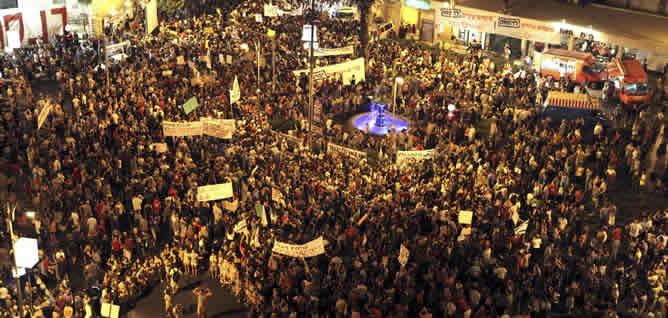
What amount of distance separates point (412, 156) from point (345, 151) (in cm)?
263

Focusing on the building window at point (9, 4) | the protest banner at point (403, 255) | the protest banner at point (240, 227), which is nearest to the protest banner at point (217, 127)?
the protest banner at point (240, 227)

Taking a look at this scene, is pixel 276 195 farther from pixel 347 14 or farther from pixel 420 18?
pixel 420 18

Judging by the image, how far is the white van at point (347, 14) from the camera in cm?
4837

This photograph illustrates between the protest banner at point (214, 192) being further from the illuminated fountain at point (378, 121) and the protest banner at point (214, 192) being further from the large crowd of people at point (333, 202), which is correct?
the illuminated fountain at point (378, 121)

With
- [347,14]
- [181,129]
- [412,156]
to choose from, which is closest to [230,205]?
[181,129]

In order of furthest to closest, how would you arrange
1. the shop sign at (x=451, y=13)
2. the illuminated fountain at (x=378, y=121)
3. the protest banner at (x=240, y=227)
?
1. the shop sign at (x=451, y=13)
2. the illuminated fountain at (x=378, y=121)
3. the protest banner at (x=240, y=227)

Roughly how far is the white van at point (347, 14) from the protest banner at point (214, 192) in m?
28.9

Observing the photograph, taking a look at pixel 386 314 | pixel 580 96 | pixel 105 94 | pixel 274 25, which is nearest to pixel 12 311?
pixel 386 314

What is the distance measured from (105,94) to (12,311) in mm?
15120

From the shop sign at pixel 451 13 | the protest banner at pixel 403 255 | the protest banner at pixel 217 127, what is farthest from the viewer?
the shop sign at pixel 451 13

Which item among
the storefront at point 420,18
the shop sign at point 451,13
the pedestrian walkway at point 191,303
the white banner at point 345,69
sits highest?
the shop sign at point 451,13

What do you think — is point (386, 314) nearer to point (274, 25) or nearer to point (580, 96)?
point (580, 96)

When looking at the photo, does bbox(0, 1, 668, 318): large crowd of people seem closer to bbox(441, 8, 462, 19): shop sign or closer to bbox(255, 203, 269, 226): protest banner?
bbox(255, 203, 269, 226): protest banner

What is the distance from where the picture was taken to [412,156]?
25.5 m
